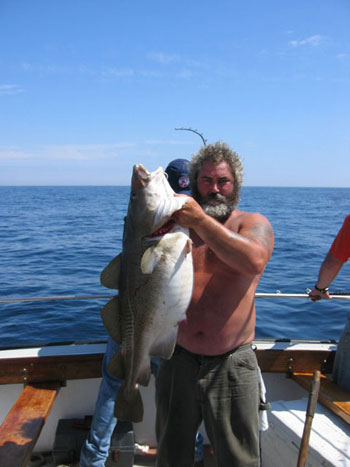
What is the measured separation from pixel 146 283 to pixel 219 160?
102cm

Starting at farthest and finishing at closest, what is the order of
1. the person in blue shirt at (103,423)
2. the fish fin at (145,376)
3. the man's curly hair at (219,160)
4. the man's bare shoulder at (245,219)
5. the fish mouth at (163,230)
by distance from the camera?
the person in blue shirt at (103,423) → the man's curly hair at (219,160) → the man's bare shoulder at (245,219) → the fish fin at (145,376) → the fish mouth at (163,230)

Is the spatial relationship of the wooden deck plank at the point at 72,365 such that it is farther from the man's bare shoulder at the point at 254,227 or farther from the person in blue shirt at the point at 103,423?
the man's bare shoulder at the point at 254,227

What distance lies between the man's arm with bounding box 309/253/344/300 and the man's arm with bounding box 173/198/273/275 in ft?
5.12

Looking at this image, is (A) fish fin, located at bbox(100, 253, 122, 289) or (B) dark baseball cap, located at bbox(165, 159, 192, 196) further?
(B) dark baseball cap, located at bbox(165, 159, 192, 196)

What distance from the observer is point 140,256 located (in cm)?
217

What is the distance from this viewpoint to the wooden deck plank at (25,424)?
275 centimetres

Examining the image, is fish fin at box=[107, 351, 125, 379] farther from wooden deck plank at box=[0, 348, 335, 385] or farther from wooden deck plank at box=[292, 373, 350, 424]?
wooden deck plank at box=[292, 373, 350, 424]

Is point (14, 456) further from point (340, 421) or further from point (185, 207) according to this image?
point (340, 421)

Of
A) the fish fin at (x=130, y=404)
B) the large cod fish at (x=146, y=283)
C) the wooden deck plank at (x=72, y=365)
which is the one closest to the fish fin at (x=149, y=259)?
the large cod fish at (x=146, y=283)

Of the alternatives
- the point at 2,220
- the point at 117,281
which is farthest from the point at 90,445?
the point at 2,220

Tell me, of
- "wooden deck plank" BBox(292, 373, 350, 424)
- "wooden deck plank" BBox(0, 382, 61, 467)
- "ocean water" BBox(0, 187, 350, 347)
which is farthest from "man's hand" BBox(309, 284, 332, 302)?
"ocean water" BBox(0, 187, 350, 347)

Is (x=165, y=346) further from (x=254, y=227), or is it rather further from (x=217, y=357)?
(x=254, y=227)

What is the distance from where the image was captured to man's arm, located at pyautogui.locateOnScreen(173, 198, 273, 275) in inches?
82.3

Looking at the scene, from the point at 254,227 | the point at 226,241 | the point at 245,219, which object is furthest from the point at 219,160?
the point at 226,241
